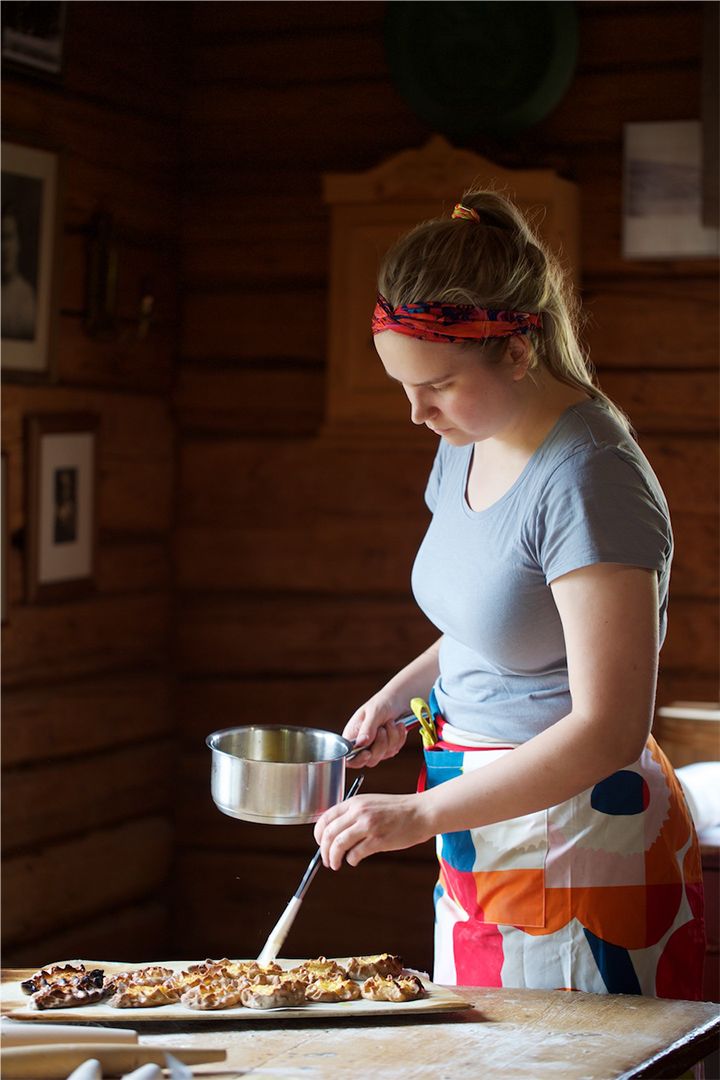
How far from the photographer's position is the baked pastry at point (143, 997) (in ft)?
4.75

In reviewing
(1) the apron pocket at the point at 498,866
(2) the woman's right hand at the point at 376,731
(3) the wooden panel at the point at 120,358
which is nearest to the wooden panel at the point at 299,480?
(3) the wooden panel at the point at 120,358

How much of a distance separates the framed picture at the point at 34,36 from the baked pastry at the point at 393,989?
2.25m

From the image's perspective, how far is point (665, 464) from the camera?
3.33 meters

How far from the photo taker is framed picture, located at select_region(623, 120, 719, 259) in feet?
10.6

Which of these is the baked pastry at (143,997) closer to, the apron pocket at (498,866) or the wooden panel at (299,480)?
the apron pocket at (498,866)

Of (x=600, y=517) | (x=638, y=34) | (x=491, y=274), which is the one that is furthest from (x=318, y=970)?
(x=638, y=34)

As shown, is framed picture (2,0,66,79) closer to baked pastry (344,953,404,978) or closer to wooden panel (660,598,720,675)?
wooden panel (660,598,720,675)

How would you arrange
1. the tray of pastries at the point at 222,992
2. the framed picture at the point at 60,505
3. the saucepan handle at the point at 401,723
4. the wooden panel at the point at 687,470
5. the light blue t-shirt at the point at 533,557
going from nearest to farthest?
1. the tray of pastries at the point at 222,992
2. the light blue t-shirt at the point at 533,557
3. the saucepan handle at the point at 401,723
4. the framed picture at the point at 60,505
5. the wooden panel at the point at 687,470

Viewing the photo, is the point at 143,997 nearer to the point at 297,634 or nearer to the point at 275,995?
the point at 275,995

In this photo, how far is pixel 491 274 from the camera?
5.44ft

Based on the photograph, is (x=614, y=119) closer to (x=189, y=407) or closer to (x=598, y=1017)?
(x=189, y=407)

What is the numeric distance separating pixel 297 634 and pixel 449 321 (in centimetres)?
207

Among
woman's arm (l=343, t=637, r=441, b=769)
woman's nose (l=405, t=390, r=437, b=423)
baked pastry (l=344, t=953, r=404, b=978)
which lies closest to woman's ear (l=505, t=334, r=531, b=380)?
woman's nose (l=405, t=390, r=437, b=423)

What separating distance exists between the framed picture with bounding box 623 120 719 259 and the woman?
162 centimetres
